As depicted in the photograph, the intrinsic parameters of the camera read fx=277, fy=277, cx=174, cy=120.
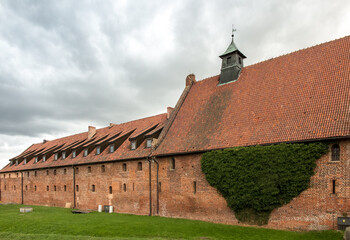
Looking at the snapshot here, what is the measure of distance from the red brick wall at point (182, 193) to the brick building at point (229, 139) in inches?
2.0

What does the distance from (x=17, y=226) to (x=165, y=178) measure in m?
11.2

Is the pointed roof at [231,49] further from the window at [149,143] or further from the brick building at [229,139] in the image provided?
the window at [149,143]

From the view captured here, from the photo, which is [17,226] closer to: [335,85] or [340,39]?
[335,85]

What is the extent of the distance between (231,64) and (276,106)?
7185 millimetres

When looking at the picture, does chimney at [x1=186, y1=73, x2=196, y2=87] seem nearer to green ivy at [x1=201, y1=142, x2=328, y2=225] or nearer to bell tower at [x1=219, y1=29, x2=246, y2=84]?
bell tower at [x1=219, y1=29, x2=246, y2=84]

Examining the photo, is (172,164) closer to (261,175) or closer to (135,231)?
(135,231)

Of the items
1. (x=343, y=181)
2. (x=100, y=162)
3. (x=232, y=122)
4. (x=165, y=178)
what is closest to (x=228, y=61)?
(x=232, y=122)

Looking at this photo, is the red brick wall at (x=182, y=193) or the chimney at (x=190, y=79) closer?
the red brick wall at (x=182, y=193)

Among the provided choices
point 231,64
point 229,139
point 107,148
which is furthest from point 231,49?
point 107,148

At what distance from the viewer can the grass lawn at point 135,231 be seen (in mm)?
14797

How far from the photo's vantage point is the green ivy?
15.1 metres

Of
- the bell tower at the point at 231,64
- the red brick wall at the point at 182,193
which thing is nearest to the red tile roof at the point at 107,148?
the red brick wall at the point at 182,193

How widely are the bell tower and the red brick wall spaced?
7.86 meters

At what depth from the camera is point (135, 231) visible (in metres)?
17.1
